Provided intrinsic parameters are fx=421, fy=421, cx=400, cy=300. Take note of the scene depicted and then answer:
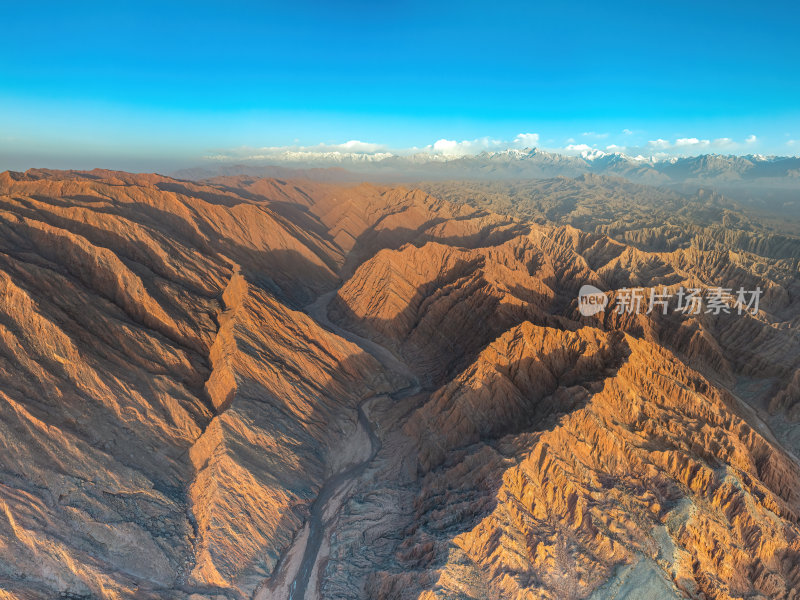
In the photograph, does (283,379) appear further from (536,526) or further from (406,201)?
(406,201)

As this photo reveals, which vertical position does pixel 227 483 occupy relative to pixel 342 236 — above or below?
below

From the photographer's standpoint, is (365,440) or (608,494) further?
(365,440)

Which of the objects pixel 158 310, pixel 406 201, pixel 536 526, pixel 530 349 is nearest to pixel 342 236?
pixel 406 201

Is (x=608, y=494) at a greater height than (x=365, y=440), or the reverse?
(x=608, y=494)

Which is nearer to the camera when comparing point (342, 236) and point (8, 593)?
point (8, 593)

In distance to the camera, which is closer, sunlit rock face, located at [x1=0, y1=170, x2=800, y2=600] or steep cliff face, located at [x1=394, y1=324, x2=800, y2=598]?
steep cliff face, located at [x1=394, y1=324, x2=800, y2=598]

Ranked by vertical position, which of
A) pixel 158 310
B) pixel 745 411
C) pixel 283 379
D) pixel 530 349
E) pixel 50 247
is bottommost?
pixel 745 411

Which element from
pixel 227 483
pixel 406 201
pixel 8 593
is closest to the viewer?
pixel 8 593

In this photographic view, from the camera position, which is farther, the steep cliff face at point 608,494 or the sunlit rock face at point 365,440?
the sunlit rock face at point 365,440
